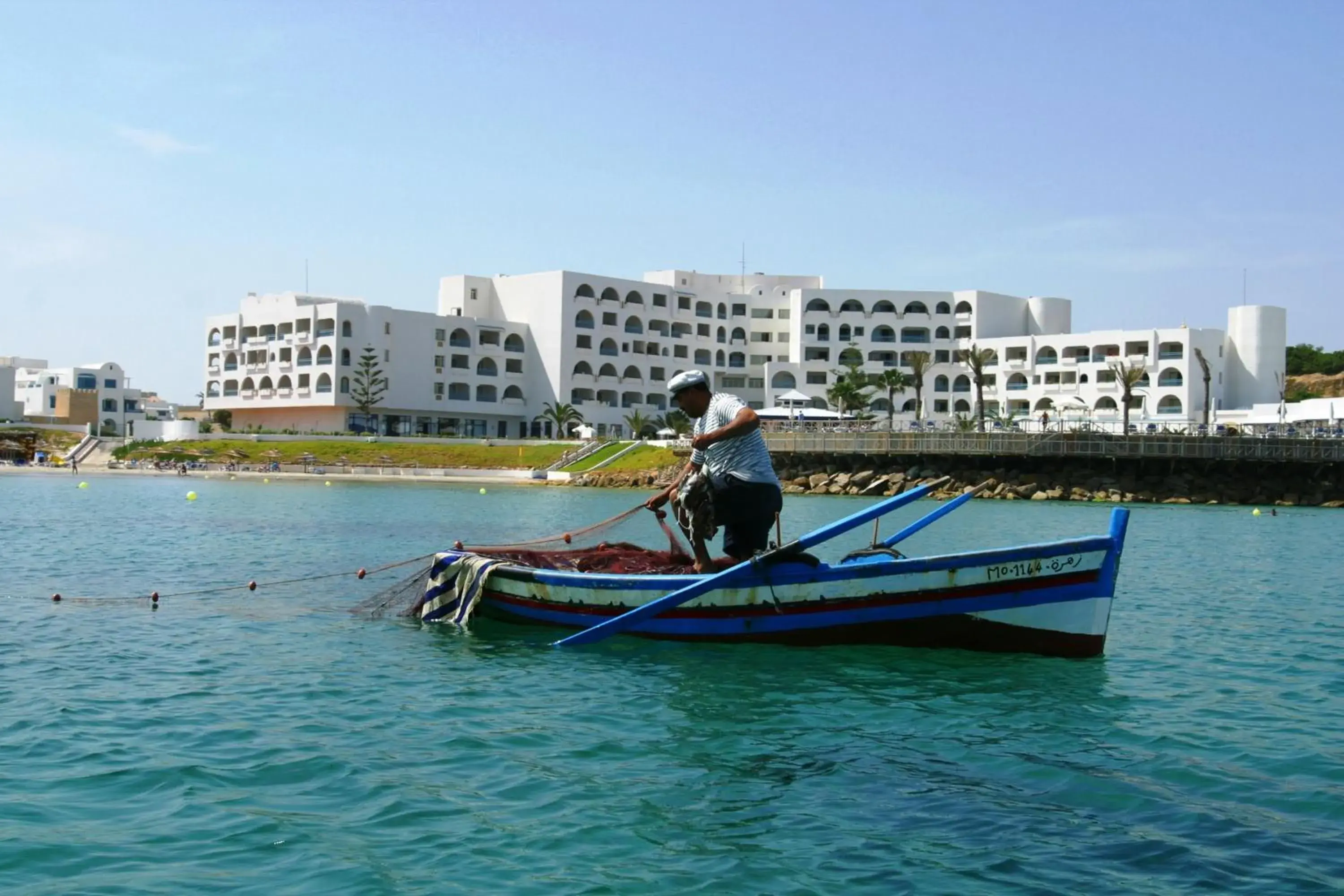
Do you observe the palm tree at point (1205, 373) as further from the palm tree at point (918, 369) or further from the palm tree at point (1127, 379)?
the palm tree at point (918, 369)

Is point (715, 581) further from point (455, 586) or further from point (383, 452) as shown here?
point (383, 452)

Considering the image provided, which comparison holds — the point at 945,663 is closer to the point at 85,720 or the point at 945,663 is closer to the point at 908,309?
the point at 85,720

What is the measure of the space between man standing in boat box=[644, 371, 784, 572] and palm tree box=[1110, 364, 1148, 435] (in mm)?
66827

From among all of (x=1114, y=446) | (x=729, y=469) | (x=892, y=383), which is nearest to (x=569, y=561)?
(x=729, y=469)

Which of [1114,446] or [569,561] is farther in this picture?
[1114,446]

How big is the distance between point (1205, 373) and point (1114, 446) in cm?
3831

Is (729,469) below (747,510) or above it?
above

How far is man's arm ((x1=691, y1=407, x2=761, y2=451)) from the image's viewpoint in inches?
510

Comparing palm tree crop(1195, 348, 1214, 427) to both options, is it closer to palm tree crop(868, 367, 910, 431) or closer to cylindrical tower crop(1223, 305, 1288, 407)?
cylindrical tower crop(1223, 305, 1288, 407)

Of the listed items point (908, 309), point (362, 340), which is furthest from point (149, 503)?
point (908, 309)

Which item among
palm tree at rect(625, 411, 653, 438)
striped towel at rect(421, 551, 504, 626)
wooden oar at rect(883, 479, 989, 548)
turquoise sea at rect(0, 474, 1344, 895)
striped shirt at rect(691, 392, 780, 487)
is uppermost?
palm tree at rect(625, 411, 653, 438)

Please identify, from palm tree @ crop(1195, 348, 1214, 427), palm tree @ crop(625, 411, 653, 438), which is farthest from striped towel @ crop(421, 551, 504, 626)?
palm tree @ crop(1195, 348, 1214, 427)

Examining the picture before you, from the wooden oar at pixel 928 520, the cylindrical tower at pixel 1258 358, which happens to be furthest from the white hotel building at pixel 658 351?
the wooden oar at pixel 928 520

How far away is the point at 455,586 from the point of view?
16141 millimetres
